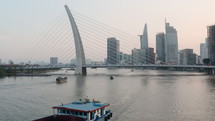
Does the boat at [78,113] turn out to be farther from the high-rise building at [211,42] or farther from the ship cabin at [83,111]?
the high-rise building at [211,42]

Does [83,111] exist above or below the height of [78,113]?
above

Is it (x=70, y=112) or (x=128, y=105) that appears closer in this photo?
(x=70, y=112)

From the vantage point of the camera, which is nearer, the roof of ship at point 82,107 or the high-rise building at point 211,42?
the roof of ship at point 82,107

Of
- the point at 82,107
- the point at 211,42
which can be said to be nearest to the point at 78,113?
the point at 82,107

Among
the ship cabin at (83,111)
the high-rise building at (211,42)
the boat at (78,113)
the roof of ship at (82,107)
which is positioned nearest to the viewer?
the boat at (78,113)

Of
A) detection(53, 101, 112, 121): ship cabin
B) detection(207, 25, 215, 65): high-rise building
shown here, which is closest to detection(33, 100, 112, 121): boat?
detection(53, 101, 112, 121): ship cabin

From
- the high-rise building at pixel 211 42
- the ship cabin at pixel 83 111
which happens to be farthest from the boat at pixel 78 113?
the high-rise building at pixel 211 42

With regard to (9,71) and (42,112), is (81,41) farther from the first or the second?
(42,112)

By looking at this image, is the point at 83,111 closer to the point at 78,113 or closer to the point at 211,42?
the point at 78,113

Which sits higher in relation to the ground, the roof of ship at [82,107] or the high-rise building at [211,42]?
the high-rise building at [211,42]

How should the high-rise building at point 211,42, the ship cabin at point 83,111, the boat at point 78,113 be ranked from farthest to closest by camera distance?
the high-rise building at point 211,42 → the ship cabin at point 83,111 → the boat at point 78,113

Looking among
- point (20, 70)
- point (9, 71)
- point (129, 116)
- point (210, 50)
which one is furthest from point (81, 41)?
point (210, 50)
